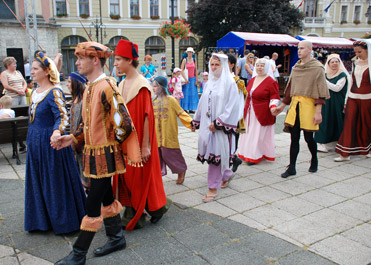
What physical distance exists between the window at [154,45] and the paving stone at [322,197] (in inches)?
1325

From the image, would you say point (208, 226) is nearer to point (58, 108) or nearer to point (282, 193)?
point (282, 193)

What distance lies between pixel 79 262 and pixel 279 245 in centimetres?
178

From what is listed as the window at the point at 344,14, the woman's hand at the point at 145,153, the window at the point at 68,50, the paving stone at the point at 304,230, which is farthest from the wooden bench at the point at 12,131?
the window at the point at 344,14

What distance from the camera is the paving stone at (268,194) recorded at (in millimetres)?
4309

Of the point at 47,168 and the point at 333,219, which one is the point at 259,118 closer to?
the point at 333,219

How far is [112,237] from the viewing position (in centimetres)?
300

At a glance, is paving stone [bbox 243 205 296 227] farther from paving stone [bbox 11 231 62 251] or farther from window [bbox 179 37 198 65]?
window [bbox 179 37 198 65]

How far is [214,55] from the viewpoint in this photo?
415 cm

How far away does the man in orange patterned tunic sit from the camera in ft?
8.66

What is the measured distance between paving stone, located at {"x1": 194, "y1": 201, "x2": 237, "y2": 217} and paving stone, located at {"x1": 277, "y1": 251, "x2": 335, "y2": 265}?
97 centimetres

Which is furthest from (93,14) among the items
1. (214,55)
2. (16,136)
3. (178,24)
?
(214,55)

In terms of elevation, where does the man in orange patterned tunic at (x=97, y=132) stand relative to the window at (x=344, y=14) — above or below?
below

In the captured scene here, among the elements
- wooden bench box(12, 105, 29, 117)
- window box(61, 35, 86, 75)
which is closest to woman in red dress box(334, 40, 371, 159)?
wooden bench box(12, 105, 29, 117)

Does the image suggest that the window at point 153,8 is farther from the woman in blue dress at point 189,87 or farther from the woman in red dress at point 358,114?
the woman in red dress at point 358,114
